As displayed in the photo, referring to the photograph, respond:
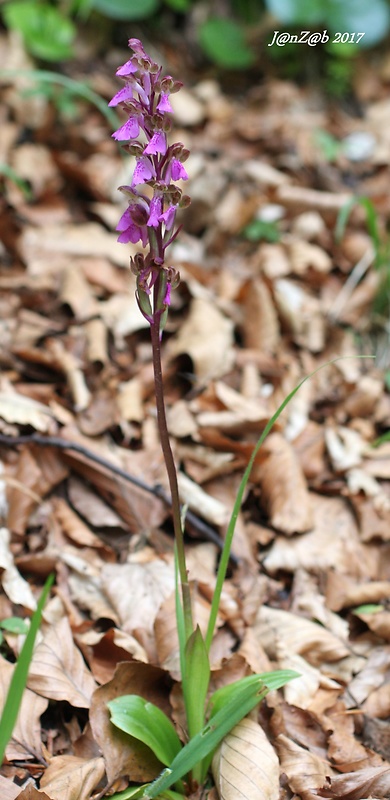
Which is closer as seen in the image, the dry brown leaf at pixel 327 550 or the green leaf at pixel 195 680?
the green leaf at pixel 195 680

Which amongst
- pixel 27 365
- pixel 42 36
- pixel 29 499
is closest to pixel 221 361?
pixel 27 365

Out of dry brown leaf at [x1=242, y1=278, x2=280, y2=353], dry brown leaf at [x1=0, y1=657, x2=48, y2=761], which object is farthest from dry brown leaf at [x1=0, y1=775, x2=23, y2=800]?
dry brown leaf at [x1=242, y1=278, x2=280, y2=353]

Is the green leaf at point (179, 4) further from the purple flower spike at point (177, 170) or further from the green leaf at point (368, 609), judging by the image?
the green leaf at point (368, 609)

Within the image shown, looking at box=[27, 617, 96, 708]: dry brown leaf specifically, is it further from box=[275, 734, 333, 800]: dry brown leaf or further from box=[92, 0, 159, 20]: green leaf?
box=[92, 0, 159, 20]: green leaf

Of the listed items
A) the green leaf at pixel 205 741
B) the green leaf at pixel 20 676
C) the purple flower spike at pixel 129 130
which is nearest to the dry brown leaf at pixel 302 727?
the green leaf at pixel 205 741

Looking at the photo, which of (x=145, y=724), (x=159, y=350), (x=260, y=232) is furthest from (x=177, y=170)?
(x=260, y=232)

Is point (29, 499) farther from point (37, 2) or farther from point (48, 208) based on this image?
point (37, 2)

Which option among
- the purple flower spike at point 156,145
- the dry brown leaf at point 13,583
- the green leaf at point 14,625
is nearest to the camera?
the purple flower spike at point 156,145

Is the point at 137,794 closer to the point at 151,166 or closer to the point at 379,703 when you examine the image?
the point at 379,703
